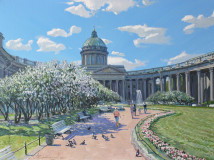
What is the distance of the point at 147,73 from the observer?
74562mm

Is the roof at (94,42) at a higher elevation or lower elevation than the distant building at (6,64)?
higher

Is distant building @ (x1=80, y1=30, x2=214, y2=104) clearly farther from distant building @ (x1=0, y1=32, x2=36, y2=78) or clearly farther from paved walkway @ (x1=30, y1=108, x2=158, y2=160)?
Result: distant building @ (x1=0, y1=32, x2=36, y2=78)

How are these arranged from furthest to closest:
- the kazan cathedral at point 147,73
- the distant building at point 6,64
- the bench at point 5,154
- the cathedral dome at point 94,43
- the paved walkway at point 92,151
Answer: the cathedral dome at point 94,43, the kazan cathedral at point 147,73, the distant building at point 6,64, the paved walkway at point 92,151, the bench at point 5,154

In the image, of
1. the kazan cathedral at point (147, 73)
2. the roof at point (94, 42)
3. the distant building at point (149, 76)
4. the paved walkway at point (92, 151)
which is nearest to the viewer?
the paved walkway at point (92, 151)

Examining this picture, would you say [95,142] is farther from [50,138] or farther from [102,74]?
[102,74]

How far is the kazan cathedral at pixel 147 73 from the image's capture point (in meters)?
44.1

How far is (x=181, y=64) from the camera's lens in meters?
57.0

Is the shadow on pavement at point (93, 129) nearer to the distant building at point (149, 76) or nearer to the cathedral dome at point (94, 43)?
the distant building at point (149, 76)

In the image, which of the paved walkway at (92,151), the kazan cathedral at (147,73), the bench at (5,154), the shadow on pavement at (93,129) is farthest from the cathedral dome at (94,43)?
the bench at (5,154)

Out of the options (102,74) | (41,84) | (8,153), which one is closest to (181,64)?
(102,74)

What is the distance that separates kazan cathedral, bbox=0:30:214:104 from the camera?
44.1 m

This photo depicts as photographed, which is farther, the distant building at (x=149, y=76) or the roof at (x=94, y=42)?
the roof at (x=94, y=42)

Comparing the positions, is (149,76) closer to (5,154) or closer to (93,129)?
(93,129)

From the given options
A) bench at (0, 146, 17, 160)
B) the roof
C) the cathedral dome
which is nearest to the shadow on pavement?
bench at (0, 146, 17, 160)
